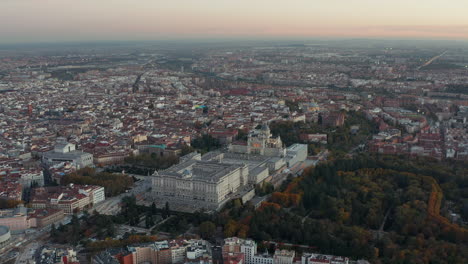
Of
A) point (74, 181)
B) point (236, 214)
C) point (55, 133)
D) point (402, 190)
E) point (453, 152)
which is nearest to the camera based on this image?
point (236, 214)

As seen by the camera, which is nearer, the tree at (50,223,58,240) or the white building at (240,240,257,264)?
the white building at (240,240,257,264)

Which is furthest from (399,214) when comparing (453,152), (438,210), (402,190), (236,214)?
(453,152)

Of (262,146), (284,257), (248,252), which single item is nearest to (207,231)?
(248,252)

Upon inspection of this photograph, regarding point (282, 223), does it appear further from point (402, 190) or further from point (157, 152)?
point (157, 152)

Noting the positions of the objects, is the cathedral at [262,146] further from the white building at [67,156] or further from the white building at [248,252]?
the white building at [248,252]

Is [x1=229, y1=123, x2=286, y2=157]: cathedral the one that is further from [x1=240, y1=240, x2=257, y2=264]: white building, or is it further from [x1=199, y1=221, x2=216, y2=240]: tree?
[x1=240, y1=240, x2=257, y2=264]: white building

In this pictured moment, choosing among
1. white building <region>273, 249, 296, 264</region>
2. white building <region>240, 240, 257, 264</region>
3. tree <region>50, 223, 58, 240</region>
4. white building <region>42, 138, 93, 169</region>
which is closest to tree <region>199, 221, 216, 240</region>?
white building <region>240, 240, 257, 264</region>

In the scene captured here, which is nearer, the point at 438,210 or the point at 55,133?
the point at 438,210

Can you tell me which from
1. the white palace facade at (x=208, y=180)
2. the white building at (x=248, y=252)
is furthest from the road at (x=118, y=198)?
the white building at (x=248, y=252)

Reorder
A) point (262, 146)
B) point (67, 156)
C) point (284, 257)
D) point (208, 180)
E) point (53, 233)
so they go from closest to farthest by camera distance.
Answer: point (284, 257) < point (53, 233) < point (208, 180) < point (67, 156) < point (262, 146)

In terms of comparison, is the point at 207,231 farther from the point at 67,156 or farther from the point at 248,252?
the point at 67,156

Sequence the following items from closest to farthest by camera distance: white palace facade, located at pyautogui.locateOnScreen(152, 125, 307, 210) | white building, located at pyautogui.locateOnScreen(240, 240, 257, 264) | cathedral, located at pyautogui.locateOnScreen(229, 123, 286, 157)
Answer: white building, located at pyautogui.locateOnScreen(240, 240, 257, 264) < white palace facade, located at pyautogui.locateOnScreen(152, 125, 307, 210) < cathedral, located at pyautogui.locateOnScreen(229, 123, 286, 157)
